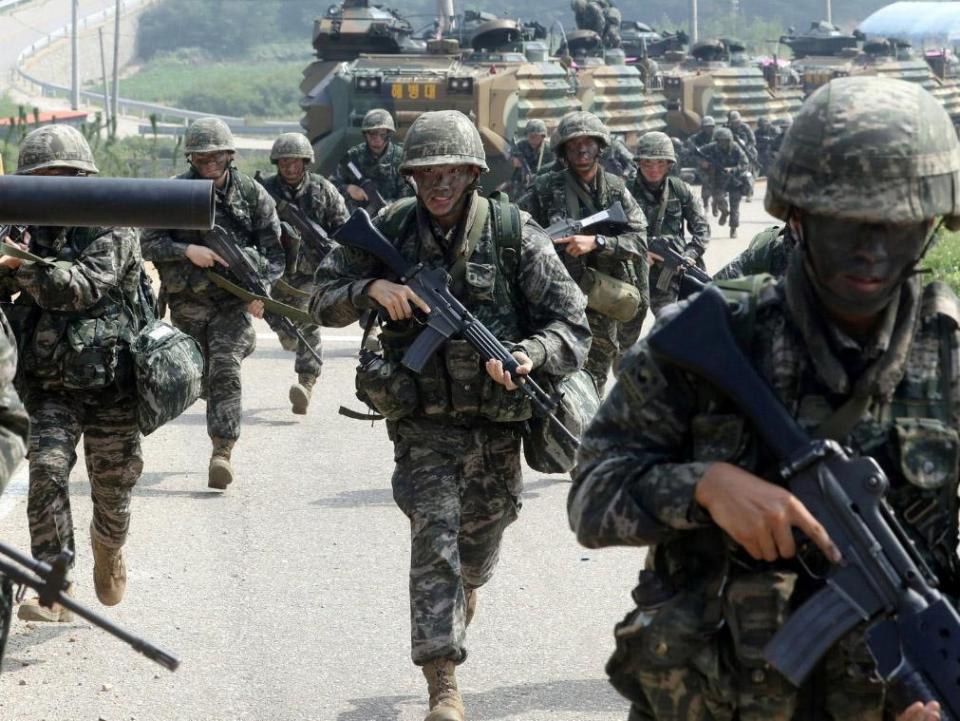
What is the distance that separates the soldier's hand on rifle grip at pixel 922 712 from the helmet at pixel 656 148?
9529 mm

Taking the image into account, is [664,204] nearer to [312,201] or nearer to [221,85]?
[312,201]

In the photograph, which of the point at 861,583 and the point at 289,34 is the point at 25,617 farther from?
the point at 289,34

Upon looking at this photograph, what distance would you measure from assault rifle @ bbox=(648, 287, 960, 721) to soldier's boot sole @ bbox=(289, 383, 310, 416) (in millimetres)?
9062

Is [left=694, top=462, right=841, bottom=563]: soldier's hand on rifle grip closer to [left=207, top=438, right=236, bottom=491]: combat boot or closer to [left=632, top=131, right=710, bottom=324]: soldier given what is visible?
[left=207, top=438, right=236, bottom=491]: combat boot

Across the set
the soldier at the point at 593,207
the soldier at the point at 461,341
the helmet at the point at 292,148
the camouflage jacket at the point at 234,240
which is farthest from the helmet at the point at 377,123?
the soldier at the point at 461,341

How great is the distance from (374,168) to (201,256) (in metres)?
5.79

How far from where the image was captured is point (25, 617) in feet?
24.0

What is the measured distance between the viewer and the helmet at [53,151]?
7.32 m

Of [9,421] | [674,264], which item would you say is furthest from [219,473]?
[9,421]

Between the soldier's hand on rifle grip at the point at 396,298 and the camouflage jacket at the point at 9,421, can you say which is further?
the soldier's hand on rifle grip at the point at 396,298

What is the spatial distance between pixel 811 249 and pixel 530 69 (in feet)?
68.1

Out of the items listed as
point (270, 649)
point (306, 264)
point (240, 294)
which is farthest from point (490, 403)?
point (306, 264)

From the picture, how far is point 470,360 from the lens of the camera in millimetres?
6301

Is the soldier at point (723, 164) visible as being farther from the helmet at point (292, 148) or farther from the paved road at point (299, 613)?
the paved road at point (299, 613)
